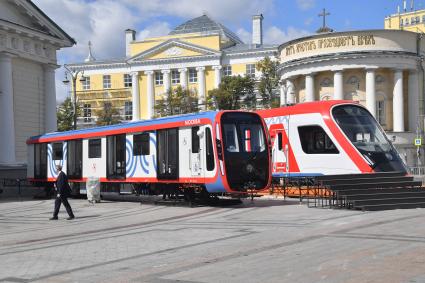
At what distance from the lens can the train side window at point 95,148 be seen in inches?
1010

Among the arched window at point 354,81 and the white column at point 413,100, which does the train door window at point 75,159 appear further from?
the white column at point 413,100

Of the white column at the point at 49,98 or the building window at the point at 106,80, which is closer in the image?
the white column at the point at 49,98

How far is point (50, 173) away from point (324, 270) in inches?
893

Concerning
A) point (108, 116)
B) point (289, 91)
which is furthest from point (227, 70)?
point (289, 91)

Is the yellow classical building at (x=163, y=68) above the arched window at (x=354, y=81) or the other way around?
above

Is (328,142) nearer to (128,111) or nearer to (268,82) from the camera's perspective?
(268,82)

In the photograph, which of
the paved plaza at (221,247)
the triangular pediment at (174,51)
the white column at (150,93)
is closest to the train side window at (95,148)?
the paved plaza at (221,247)

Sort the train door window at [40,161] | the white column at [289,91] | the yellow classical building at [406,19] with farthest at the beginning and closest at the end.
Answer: the yellow classical building at [406,19]
the white column at [289,91]
the train door window at [40,161]

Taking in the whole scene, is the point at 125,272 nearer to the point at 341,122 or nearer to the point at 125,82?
the point at 341,122

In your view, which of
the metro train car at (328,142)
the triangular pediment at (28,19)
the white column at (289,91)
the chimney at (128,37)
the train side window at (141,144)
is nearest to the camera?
the metro train car at (328,142)

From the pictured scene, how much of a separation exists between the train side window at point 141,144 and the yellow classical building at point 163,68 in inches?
1970

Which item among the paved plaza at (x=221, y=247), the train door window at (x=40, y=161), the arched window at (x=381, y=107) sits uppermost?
the arched window at (x=381, y=107)

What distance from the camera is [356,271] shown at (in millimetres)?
8477

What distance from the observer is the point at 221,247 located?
1139 cm
